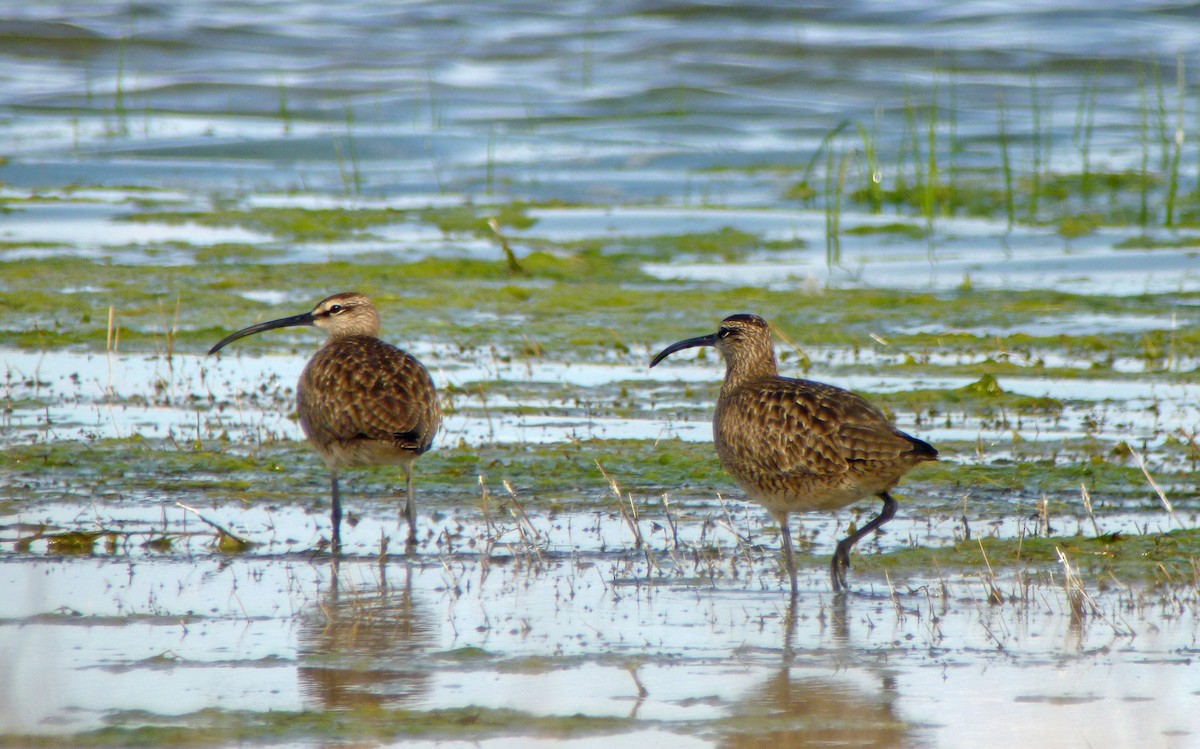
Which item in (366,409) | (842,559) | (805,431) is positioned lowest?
(842,559)

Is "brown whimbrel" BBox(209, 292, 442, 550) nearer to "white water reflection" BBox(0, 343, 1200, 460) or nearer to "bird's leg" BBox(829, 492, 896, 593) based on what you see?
"white water reflection" BBox(0, 343, 1200, 460)

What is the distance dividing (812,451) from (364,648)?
1926 mm

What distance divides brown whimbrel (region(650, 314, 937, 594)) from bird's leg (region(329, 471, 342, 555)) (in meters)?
1.56

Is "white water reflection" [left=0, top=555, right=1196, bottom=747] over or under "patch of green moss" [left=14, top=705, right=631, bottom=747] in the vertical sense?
over

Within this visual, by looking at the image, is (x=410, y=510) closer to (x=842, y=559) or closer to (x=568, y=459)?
(x=568, y=459)

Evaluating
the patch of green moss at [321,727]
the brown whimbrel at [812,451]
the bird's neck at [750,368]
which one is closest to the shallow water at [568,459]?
the patch of green moss at [321,727]

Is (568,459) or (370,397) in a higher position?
(370,397)

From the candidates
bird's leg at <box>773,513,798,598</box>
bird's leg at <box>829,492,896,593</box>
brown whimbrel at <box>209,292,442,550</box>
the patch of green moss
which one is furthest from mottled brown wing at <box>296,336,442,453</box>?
the patch of green moss

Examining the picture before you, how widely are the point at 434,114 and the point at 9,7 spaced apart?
11.1 meters

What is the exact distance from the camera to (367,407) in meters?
7.36

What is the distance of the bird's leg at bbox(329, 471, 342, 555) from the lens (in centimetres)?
672

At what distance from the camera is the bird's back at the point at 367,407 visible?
7.29 metres

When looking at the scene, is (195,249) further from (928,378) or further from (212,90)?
(212,90)

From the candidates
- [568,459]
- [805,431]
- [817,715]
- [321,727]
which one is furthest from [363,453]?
[817,715]
